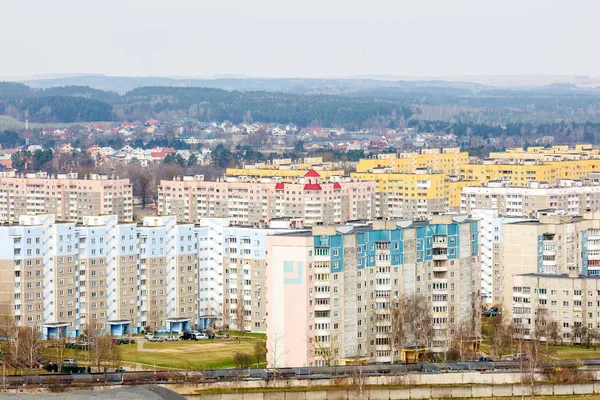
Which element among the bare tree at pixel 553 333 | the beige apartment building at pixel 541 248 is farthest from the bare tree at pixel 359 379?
the beige apartment building at pixel 541 248

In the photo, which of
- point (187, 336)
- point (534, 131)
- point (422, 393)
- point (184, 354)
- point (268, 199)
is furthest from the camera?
point (534, 131)

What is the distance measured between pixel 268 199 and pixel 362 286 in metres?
26.9

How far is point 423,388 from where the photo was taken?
3047 centimetres

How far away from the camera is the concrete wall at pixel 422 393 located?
30.0m

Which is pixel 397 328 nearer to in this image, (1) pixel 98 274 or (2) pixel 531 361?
(2) pixel 531 361

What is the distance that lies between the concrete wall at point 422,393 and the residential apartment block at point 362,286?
270 centimetres

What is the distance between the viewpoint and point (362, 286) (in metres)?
34.6

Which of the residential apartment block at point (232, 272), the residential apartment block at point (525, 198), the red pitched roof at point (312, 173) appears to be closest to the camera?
the residential apartment block at point (232, 272)

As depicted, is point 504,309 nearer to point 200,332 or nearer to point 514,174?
point 200,332

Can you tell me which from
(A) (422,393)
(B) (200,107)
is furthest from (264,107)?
(A) (422,393)

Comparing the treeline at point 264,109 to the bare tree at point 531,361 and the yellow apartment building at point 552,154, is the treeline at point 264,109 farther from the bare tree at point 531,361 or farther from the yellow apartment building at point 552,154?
the bare tree at point 531,361

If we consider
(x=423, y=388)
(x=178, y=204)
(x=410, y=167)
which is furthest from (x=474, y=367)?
(x=410, y=167)

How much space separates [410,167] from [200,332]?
3640 centimetres

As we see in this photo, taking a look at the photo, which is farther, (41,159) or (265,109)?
(265,109)
